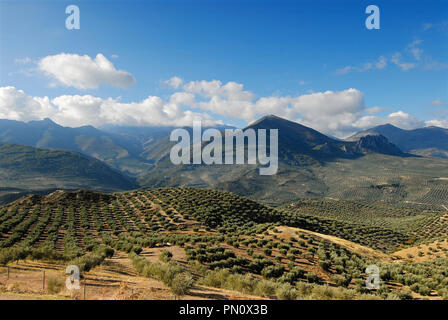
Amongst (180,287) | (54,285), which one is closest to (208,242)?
(180,287)

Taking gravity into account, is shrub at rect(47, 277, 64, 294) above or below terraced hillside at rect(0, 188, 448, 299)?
above

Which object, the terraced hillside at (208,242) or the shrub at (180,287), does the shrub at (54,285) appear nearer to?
the terraced hillside at (208,242)

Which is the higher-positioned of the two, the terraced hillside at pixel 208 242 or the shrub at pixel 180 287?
the shrub at pixel 180 287

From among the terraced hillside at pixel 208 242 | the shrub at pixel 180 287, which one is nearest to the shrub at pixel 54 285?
the terraced hillside at pixel 208 242

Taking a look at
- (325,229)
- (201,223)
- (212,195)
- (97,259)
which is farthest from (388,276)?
(212,195)

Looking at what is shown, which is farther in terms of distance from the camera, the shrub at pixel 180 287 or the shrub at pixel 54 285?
the shrub at pixel 54 285

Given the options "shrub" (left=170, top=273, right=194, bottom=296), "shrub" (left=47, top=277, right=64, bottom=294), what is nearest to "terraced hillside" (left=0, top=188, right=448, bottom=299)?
"shrub" (left=170, top=273, right=194, bottom=296)

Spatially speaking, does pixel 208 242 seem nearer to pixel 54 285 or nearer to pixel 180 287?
pixel 180 287

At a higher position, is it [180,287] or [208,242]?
[180,287]

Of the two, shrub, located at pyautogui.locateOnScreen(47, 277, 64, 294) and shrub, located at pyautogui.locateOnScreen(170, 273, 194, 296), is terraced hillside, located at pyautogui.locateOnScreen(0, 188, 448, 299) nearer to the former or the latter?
shrub, located at pyautogui.locateOnScreen(170, 273, 194, 296)
